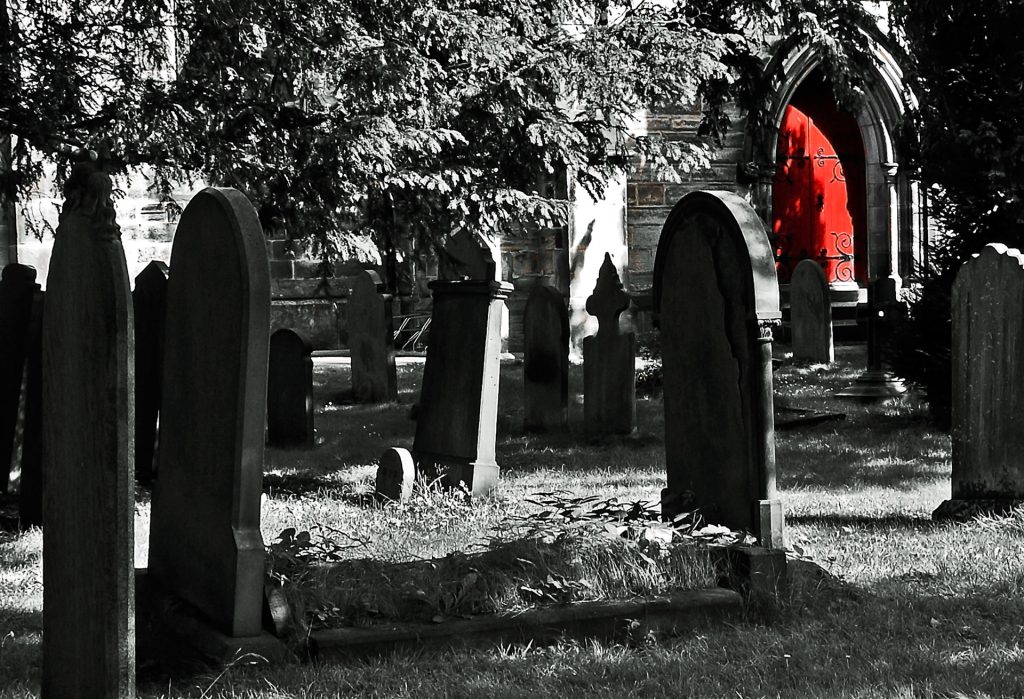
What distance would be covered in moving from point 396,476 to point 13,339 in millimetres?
2361

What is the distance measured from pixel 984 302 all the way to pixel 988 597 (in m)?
2.08

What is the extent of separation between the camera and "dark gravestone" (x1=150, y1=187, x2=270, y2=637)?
14.6 ft

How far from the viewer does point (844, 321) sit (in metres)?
20.1

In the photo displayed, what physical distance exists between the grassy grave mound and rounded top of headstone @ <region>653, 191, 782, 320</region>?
39.5 inches

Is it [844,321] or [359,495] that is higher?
[844,321]

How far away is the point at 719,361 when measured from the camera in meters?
5.86

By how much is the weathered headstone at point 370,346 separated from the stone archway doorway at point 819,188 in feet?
31.2

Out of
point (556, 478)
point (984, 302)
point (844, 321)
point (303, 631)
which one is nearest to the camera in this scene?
point (303, 631)

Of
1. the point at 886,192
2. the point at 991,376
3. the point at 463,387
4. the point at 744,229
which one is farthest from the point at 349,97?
the point at 886,192

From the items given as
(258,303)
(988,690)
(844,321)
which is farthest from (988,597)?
(844,321)

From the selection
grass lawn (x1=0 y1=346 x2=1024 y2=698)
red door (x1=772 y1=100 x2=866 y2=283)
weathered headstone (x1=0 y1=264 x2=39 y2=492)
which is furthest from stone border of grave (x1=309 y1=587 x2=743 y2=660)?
red door (x1=772 y1=100 x2=866 y2=283)

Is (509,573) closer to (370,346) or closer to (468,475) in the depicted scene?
(468,475)

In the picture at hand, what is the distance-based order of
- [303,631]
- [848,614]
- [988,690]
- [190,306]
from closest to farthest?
[988,690]
[303,631]
[190,306]
[848,614]

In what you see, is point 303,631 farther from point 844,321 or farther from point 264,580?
point 844,321
